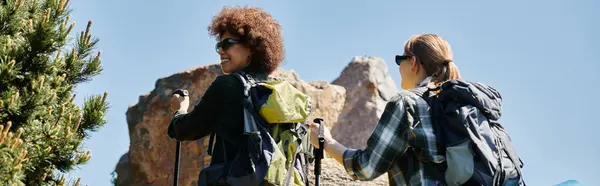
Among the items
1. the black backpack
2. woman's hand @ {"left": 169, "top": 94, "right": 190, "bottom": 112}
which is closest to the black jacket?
woman's hand @ {"left": 169, "top": 94, "right": 190, "bottom": 112}

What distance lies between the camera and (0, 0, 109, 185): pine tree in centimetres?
701

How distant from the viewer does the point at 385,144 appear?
507 centimetres

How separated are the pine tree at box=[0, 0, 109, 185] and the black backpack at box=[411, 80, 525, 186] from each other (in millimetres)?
3183

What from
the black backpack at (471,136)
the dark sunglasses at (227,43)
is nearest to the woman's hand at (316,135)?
the black backpack at (471,136)

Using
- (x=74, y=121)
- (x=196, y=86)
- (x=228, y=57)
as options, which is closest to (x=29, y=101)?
(x=74, y=121)

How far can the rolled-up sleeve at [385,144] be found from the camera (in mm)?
5062

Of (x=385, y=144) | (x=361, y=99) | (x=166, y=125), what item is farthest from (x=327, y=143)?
(x=361, y=99)

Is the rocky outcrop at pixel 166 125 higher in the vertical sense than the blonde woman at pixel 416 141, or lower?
higher

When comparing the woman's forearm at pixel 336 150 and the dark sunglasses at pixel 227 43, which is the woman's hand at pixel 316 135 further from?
the dark sunglasses at pixel 227 43

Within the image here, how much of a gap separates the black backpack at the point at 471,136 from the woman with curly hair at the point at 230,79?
109 centimetres

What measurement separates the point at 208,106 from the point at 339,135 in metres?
16.2

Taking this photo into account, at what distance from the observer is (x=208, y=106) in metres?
5.52

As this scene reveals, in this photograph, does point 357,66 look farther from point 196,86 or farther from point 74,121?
point 74,121

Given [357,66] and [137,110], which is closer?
[137,110]
